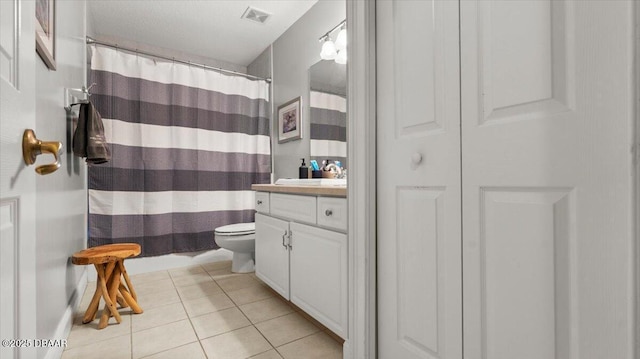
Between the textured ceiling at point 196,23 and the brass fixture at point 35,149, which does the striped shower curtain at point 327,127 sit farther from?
the brass fixture at point 35,149

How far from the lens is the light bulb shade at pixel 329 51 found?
211 cm

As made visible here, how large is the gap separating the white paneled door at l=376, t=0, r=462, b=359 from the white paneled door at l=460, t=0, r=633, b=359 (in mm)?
43

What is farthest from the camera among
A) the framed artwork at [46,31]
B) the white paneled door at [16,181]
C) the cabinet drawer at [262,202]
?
the cabinet drawer at [262,202]

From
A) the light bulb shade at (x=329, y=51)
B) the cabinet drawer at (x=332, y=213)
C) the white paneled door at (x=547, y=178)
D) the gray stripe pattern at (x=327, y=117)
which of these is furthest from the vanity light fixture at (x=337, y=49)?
the white paneled door at (x=547, y=178)

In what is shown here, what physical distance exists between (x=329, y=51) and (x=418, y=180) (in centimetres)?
147

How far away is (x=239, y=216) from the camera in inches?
115

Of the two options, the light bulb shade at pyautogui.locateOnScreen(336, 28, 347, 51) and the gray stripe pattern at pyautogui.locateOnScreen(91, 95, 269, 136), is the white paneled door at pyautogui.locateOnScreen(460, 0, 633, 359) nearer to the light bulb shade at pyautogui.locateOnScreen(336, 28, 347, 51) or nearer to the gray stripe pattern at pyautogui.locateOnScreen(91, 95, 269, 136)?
the light bulb shade at pyautogui.locateOnScreen(336, 28, 347, 51)

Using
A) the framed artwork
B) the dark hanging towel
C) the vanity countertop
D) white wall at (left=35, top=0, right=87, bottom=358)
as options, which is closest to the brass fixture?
white wall at (left=35, top=0, right=87, bottom=358)

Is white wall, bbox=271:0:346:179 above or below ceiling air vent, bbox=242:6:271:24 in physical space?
below

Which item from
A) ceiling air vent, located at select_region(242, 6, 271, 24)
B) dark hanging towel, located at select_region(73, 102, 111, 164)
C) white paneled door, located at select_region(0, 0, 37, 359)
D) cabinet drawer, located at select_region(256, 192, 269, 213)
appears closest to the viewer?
white paneled door, located at select_region(0, 0, 37, 359)

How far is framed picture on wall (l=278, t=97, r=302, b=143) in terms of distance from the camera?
2.60m

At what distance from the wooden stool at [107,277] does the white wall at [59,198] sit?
101 mm

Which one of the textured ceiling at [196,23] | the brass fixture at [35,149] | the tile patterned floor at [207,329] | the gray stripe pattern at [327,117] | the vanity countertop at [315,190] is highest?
the textured ceiling at [196,23]

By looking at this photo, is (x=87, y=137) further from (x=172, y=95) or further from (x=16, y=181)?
(x=16, y=181)
